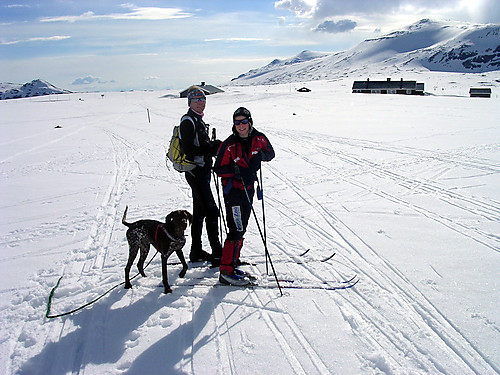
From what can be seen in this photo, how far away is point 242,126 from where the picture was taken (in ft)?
12.8

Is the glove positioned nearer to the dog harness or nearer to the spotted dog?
the spotted dog

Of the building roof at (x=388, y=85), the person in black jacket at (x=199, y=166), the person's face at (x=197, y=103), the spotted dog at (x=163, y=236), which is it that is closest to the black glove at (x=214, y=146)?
the person in black jacket at (x=199, y=166)

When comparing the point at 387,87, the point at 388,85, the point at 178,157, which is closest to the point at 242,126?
the point at 178,157

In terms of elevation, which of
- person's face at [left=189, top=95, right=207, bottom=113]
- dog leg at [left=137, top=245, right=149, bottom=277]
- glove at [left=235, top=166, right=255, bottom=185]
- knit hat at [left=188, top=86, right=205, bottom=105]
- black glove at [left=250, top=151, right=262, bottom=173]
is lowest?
dog leg at [left=137, top=245, right=149, bottom=277]

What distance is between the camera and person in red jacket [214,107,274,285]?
13.1 feet

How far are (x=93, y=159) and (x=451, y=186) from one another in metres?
11.2

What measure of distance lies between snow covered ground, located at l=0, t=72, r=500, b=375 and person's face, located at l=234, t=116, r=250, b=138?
1870 millimetres

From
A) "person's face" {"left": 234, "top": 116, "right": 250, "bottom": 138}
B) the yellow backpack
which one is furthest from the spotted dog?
"person's face" {"left": 234, "top": 116, "right": 250, "bottom": 138}

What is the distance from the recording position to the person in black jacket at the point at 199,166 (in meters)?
4.23

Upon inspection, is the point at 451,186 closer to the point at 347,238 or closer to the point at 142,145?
the point at 347,238

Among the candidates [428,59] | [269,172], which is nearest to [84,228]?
[269,172]

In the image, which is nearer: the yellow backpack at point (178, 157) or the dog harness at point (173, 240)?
the dog harness at point (173, 240)

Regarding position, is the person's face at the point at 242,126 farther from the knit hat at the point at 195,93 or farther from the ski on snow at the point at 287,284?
the ski on snow at the point at 287,284

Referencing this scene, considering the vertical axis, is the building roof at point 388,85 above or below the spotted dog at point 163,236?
above
